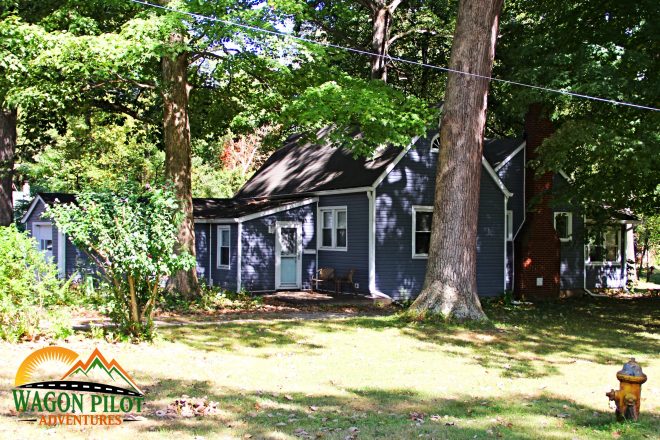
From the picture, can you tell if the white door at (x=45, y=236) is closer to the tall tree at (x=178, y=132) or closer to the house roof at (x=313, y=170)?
the house roof at (x=313, y=170)

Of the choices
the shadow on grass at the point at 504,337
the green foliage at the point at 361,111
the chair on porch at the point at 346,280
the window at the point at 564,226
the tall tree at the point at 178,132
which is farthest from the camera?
the window at the point at 564,226

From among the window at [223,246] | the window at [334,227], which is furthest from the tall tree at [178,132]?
the window at [334,227]

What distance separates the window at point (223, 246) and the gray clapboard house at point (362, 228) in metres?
0.04

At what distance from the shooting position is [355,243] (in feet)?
71.8

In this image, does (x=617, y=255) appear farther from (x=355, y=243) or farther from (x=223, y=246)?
(x=223, y=246)

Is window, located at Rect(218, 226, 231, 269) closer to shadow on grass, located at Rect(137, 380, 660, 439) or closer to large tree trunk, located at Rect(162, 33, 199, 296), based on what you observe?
large tree trunk, located at Rect(162, 33, 199, 296)

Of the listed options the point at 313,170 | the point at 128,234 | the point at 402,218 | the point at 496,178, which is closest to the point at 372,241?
the point at 402,218

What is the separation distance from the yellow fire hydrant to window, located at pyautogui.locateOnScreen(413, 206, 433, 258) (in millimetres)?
14863

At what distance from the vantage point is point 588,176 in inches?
728

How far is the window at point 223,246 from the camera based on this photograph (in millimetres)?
22812

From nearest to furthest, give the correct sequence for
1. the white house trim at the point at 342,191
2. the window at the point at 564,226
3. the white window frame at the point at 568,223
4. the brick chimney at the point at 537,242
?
the white house trim at the point at 342,191 → the brick chimney at the point at 537,242 → the white window frame at the point at 568,223 → the window at the point at 564,226

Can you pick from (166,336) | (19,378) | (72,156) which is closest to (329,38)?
(72,156)

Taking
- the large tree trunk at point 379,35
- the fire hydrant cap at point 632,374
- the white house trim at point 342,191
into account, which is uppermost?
the large tree trunk at point 379,35

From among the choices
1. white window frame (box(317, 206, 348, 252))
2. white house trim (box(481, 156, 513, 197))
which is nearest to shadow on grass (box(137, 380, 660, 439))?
white window frame (box(317, 206, 348, 252))
